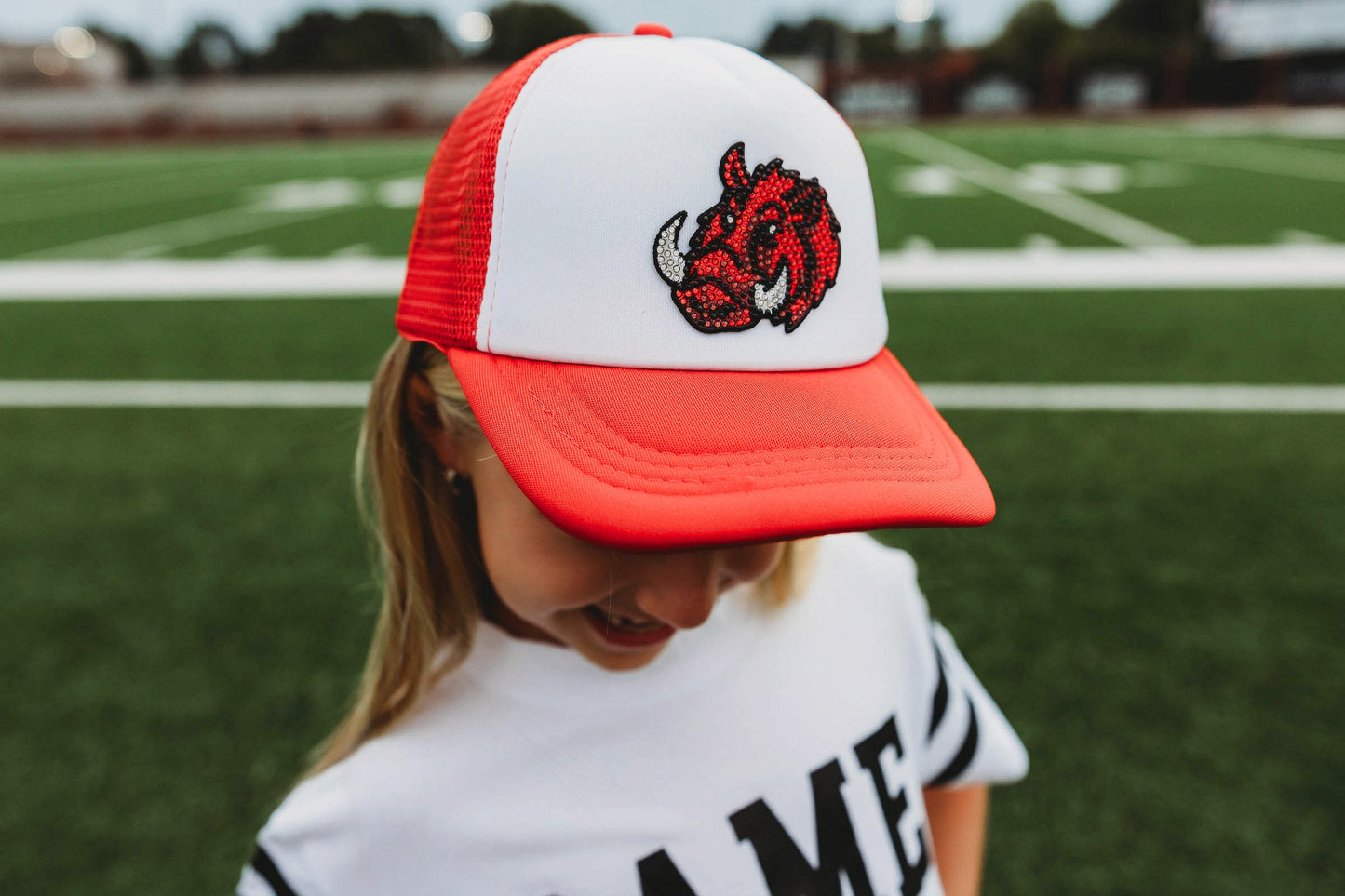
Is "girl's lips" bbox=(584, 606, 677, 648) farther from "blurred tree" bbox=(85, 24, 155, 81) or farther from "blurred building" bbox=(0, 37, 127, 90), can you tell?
"blurred tree" bbox=(85, 24, 155, 81)

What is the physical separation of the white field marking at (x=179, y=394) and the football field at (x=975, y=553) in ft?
0.07

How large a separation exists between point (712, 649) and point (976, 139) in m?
21.1

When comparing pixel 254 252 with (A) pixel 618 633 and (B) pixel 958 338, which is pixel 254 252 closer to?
(B) pixel 958 338

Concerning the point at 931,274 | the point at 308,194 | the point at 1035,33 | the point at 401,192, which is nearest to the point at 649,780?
the point at 931,274

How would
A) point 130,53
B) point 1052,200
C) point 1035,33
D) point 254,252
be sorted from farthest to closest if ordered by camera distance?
point 130,53 → point 1035,33 → point 1052,200 → point 254,252

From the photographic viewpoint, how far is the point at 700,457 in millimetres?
630

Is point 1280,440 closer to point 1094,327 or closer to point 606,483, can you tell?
point 1094,327

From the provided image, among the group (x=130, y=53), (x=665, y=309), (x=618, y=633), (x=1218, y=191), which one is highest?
(x=130, y=53)

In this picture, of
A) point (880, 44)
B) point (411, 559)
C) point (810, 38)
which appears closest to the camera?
point (411, 559)

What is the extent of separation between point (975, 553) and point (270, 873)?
7.53 ft

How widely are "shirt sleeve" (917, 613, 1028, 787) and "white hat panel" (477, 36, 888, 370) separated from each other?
514 mm

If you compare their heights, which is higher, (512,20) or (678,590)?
(512,20)

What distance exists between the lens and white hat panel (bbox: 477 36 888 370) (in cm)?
63

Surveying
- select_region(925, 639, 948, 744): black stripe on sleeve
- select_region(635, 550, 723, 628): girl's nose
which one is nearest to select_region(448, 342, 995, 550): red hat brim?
select_region(635, 550, 723, 628): girl's nose
